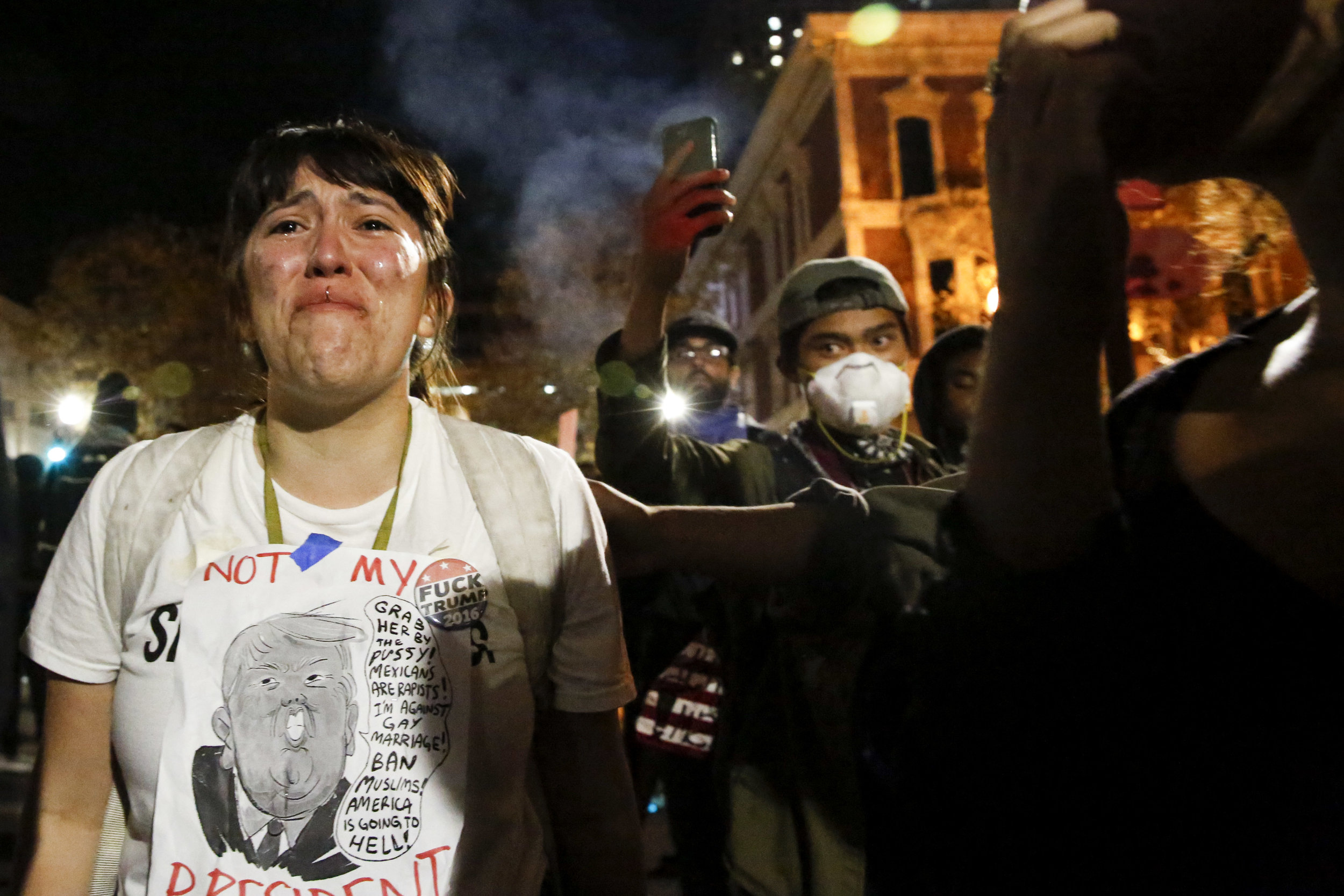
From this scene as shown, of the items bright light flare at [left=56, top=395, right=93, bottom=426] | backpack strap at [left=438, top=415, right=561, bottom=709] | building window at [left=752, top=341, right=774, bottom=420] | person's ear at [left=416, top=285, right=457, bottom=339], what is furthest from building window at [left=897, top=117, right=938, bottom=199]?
backpack strap at [left=438, top=415, right=561, bottom=709]

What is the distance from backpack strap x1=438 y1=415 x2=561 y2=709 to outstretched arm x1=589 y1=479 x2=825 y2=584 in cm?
17

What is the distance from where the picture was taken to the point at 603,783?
5.29ft

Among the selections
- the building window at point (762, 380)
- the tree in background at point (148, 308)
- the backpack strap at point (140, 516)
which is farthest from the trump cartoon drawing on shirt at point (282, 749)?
the building window at point (762, 380)

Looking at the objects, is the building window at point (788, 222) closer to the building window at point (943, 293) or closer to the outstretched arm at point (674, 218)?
the building window at point (943, 293)

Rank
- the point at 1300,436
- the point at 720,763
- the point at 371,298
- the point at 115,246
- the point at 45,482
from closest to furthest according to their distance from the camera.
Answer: the point at 1300,436 → the point at 371,298 → the point at 720,763 → the point at 45,482 → the point at 115,246

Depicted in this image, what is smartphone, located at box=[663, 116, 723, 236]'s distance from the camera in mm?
1699

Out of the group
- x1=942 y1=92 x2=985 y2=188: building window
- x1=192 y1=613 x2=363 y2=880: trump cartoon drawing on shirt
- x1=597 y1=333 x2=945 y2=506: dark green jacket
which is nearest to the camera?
x1=192 y1=613 x2=363 y2=880: trump cartoon drawing on shirt

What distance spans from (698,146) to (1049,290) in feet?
4.00

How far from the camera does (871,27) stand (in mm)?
21422

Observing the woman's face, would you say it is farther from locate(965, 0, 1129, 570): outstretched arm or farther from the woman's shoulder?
locate(965, 0, 1129, 570): outstretched arm

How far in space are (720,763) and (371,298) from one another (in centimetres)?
139

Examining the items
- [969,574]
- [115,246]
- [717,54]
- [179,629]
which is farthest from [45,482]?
[717,54]

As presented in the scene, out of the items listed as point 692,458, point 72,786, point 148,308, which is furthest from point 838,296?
point 148,308

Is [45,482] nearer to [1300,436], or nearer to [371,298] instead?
[371,298]
